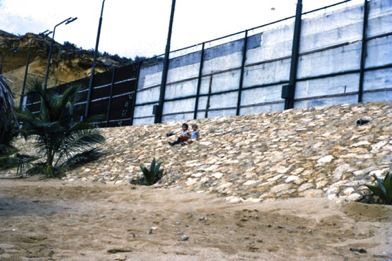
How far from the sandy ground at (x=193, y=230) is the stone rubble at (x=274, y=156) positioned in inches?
26.2

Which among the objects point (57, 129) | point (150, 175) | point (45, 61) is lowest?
point (150, 175)

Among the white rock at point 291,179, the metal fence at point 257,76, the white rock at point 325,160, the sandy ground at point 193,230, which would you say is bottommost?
the sandy ground at point 193,230

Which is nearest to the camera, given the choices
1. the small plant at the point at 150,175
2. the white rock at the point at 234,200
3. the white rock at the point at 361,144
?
the white rock at the point at 234,200

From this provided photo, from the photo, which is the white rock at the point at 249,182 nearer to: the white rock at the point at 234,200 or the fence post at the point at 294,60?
the white rock at the point at 234,200

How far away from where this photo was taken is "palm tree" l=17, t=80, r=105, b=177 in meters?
12.1

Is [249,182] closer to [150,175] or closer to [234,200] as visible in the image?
[234,200]

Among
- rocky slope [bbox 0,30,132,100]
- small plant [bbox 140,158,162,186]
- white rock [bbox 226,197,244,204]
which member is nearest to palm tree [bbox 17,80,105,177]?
small plant [bbox 140,158,162,186]

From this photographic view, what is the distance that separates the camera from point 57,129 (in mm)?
12062

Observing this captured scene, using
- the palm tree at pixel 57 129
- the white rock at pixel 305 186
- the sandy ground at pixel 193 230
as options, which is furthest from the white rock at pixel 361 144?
the palm tree at pixel 57 129

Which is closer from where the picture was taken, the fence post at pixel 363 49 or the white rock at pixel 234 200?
the white rock at pixel 234 200

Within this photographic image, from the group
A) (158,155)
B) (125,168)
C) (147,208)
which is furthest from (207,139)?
(147,208)

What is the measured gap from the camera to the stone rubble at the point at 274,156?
256 inches

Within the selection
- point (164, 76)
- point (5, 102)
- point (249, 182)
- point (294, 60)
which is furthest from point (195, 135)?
point (5, 102)

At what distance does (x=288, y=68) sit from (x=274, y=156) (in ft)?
16.2
